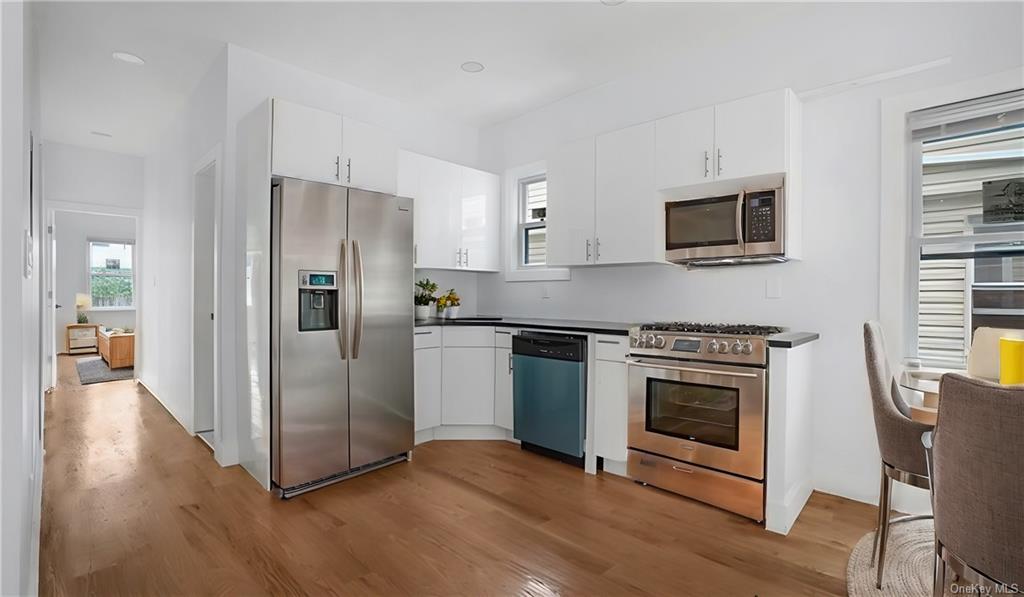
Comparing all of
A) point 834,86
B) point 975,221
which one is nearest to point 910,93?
point 834,86

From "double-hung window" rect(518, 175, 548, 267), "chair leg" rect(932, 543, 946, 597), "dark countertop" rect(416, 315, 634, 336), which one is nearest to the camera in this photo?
"chair leg" rect(932, 543, 946, 597)

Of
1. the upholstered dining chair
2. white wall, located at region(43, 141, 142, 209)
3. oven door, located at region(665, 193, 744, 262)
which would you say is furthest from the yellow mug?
white wall, located at region(43, 141, 142, 209)

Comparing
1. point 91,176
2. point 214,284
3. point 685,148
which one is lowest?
point 214,284

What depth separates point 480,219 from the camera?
4.41 metres

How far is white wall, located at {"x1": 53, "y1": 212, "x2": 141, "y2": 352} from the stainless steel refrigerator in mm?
8198

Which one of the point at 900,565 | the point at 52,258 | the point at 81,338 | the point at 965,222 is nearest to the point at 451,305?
the point at 900,565

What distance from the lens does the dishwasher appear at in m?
3.27

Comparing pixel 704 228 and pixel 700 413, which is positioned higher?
pixel 704 228

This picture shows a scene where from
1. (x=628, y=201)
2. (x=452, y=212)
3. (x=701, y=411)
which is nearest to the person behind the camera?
(x=701, y=411)

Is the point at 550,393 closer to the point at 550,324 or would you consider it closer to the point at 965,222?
the point at 550,324

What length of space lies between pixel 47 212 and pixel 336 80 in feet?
13.7

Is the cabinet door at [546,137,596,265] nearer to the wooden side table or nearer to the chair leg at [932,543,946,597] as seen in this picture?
the chair leg at [932,543,946,597]

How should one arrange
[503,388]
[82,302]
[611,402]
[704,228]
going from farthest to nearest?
1. [82,302]
2. [503,388]
3. [611,402]
4. [704,228]

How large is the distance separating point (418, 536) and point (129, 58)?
150 inches
